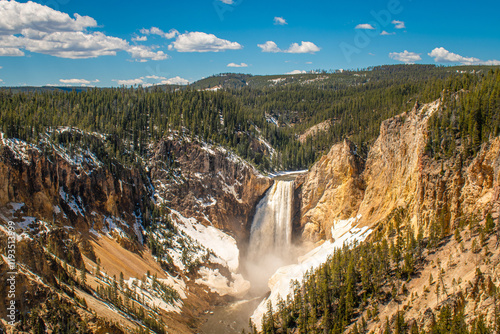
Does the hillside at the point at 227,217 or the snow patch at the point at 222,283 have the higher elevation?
the hillside at the point at 227,217

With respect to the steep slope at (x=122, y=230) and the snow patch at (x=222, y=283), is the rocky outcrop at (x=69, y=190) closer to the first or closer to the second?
the steep slope at (x=122, y=230)

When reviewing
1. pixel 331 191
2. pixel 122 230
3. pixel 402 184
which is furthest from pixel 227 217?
pixel 402 184

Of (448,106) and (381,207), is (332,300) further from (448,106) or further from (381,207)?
(448,106)

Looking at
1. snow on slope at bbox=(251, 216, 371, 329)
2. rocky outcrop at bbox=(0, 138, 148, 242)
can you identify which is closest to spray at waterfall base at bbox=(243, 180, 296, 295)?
snow on slope at bbox=(251, 216, 371, 329)

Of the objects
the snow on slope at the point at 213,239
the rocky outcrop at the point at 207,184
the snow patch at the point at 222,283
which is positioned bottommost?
the snow patch at the point at 222,283

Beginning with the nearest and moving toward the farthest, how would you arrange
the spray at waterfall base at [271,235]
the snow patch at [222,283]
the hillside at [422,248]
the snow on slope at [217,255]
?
the hillside at [422,248] → the snow patch at [222,283] → the snow on slope at [217,255] → the spray at waterfall base at [271,235]

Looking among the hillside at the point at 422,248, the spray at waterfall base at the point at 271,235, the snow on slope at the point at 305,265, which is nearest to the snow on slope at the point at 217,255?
the spray at waterfall base at the point at 271,235

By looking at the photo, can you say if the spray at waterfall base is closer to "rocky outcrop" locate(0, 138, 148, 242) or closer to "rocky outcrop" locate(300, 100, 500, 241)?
"rocky outcrop" locate(300, 100, 500, 241)
